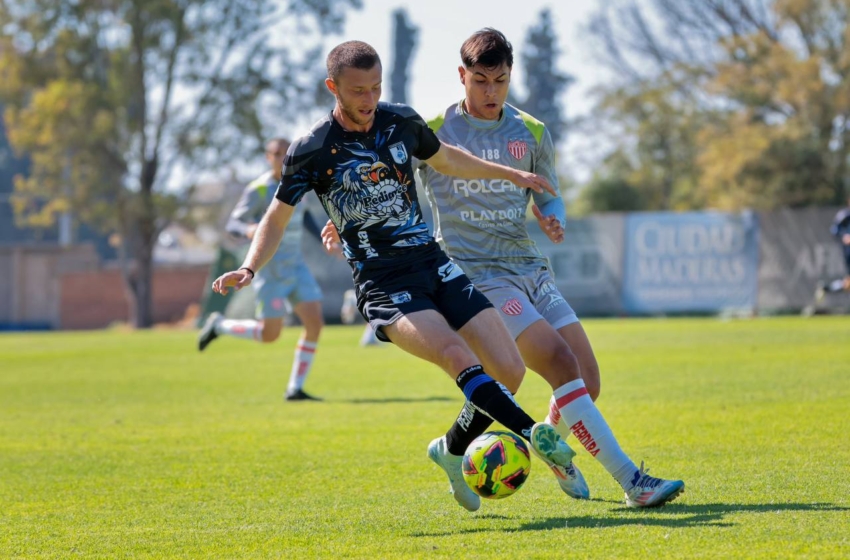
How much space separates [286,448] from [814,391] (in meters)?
4.93

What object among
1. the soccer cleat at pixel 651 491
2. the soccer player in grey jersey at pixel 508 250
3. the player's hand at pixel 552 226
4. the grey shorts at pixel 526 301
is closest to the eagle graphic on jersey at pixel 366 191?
the soccer player in grey jersey at pixel 508 250

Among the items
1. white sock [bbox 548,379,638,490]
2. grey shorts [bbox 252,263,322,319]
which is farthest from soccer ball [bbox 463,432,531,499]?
grey shorts [bbox 252,263,322,319]

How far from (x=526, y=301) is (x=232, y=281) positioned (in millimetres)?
1533

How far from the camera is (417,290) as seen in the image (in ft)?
Result: 18.1

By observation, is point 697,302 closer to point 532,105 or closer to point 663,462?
point 663,462

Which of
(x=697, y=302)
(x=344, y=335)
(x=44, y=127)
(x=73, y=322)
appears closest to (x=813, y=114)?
(x=697, y=302)

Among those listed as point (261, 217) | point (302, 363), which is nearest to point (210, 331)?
point (302, 363)

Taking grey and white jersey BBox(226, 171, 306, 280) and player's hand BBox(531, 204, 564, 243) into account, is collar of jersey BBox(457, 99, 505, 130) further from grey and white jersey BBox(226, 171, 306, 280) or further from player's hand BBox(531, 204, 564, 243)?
grey and white jersey BBox(226, 171, 306, 280)

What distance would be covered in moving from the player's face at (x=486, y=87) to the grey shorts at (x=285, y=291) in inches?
247

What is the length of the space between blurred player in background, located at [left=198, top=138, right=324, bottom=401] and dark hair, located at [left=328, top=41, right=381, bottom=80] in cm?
588

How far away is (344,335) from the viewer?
24906 millimetres

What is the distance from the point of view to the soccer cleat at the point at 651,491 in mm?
5273

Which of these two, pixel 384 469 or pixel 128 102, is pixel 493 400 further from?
pixel 128 102

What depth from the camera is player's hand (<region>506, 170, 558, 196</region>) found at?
18.9 feet
